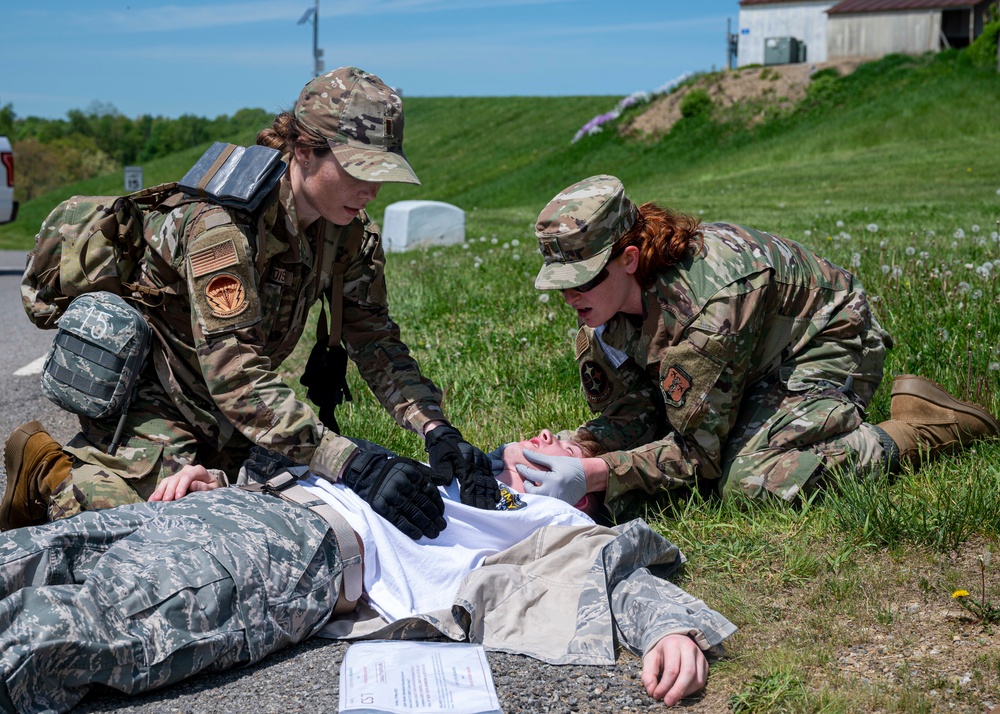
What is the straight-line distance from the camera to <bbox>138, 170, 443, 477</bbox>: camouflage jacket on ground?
3322 mm

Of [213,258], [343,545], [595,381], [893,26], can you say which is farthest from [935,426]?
[893,26]

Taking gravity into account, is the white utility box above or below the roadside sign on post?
below

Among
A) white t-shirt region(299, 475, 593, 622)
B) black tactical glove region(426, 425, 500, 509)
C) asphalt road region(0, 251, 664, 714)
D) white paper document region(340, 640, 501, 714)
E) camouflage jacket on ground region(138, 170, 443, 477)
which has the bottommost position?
asphalt road region(0, 251, 664, 714)

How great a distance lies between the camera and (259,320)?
3.45 meters

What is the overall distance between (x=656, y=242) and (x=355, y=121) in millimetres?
1222

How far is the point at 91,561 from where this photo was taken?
2.82 metres

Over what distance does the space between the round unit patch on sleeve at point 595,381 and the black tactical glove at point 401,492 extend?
4.71 ft

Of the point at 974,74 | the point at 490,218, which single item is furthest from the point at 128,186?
the point at 974,74

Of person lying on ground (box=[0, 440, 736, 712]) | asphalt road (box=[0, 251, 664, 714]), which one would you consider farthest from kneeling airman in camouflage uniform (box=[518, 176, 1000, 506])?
asphalt road (box=[0, 251, 664, 714])

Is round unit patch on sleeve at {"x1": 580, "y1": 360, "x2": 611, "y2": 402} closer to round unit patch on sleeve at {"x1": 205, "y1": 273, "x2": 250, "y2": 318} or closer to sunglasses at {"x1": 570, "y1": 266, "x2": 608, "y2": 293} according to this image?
sunglasses at {"x1": 570, "y1": 266, "x2": 608, "y2": 293}

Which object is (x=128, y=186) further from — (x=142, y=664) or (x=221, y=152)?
(x=142, y=664)

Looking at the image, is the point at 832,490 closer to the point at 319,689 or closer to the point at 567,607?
the point at 567,607

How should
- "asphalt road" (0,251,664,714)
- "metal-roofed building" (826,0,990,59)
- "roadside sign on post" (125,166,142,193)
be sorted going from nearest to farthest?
"asphalt road" (0,251,664,714) → "roadside sign on post" (125,166,142,193) → "metal-roofed building" (826,0,990,59)

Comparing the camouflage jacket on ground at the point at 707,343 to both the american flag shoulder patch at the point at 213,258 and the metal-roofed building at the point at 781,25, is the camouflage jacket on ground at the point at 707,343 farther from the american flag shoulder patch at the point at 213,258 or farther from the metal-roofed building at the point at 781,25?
the metal-roofed building at the point at 781,25
